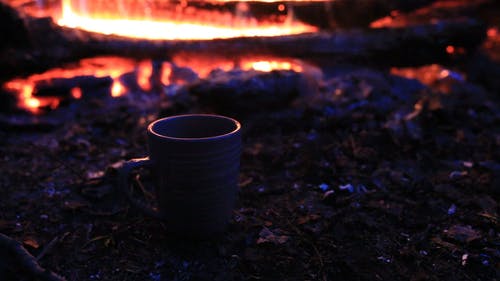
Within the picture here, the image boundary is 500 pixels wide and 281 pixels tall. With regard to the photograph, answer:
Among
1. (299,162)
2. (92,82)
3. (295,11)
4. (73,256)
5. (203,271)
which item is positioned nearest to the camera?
(203,271)

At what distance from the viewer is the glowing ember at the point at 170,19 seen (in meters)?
4.64

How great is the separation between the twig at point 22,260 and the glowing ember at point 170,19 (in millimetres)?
3317

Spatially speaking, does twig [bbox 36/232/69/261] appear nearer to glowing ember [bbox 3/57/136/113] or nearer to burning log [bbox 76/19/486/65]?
glowing ember [bbox 3/57/136/113]

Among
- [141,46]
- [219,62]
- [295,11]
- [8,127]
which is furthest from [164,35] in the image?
[8,127]

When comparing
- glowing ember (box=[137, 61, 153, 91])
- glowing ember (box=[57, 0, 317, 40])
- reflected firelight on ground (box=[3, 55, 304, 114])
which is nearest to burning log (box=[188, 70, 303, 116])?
reflected firelight on ground (box=[3, 55, 304, 114])

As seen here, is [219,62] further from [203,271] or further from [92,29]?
[203,271]

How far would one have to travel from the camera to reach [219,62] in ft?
14.7

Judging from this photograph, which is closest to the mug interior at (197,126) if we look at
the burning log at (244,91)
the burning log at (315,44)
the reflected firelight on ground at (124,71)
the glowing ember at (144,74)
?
the burning log at (244,91)

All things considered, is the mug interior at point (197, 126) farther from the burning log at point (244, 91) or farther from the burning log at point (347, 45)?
the burning log at point (347, 45)

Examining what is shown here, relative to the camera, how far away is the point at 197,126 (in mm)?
1862

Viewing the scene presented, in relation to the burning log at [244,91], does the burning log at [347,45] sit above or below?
above

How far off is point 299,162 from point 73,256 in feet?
4.85

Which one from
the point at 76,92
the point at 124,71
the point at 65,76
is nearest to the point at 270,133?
the point at 76,92

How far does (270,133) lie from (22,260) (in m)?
2.00
